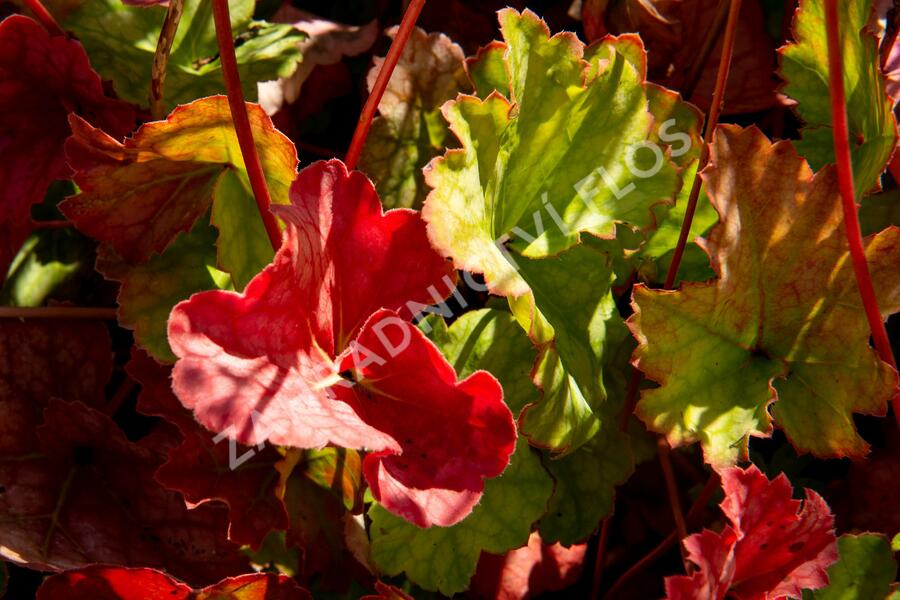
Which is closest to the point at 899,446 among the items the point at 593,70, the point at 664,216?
the point at 664,216

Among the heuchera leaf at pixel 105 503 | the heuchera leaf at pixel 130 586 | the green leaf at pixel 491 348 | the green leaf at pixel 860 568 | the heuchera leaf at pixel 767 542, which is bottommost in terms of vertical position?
the heuchera leaf at pixel 105 503

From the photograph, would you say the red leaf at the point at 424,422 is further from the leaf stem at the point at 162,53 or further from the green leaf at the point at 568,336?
the leaf stem at the point at 162,53

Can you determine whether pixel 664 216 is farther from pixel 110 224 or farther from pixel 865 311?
pixel 110 224

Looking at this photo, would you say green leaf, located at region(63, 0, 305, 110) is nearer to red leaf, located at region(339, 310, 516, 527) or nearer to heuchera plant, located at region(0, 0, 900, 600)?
heuchera plant, located at region(0, 0, 900, 600)

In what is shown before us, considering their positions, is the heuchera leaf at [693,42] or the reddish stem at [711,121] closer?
the reddish stem at [711,121]

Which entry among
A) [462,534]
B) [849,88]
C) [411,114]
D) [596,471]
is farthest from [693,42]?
[462,534]

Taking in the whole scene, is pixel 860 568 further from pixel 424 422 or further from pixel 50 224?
pixel 50 224

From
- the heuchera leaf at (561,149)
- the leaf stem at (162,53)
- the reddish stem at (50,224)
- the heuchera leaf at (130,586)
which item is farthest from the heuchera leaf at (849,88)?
the reddish stem at (50,224)
